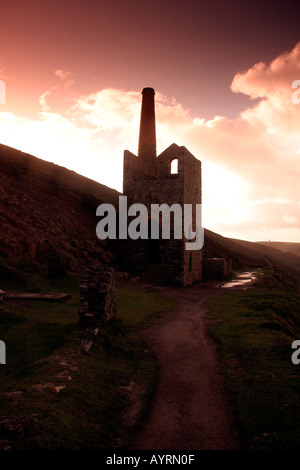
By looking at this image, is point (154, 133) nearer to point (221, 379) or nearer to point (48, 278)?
point (48, 278)

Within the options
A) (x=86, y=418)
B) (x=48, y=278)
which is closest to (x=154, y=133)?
(x=48, y=278)

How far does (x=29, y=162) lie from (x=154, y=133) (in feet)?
51.6

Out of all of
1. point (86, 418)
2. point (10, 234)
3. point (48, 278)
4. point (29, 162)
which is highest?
point (29, 162)

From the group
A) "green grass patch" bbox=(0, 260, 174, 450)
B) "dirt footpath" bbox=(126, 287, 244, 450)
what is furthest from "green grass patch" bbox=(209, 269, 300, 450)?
"green grass patch" bbox=(0, 260, 174, 450)

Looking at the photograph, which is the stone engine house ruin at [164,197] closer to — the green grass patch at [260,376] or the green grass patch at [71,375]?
the green grass patch at [260,376]

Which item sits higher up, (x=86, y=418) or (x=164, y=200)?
(x=164, y=200)

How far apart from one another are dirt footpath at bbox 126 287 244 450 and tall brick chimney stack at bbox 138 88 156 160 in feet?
74.2

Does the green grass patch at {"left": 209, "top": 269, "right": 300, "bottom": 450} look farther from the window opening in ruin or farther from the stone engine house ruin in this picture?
the window opening in ruin

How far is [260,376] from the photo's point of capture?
834 centimetres

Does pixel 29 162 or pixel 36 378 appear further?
pixel 29 162

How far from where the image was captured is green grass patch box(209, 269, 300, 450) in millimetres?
5988

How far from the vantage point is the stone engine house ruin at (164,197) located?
2770cm

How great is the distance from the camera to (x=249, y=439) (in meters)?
5.94

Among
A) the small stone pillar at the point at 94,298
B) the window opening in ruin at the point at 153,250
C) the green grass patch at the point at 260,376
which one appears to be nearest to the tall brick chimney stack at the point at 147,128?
the window opening in ruin at the point at 153,250
